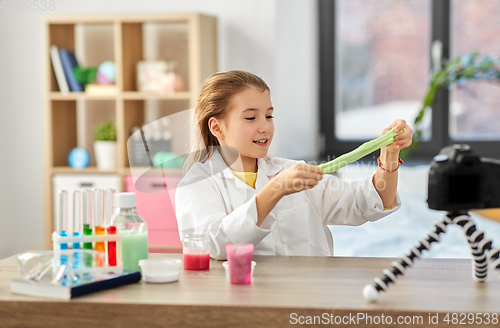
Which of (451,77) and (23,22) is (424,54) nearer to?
(451,77)

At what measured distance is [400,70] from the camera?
3658 mm

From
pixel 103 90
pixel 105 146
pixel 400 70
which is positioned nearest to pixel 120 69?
pixel 103 90

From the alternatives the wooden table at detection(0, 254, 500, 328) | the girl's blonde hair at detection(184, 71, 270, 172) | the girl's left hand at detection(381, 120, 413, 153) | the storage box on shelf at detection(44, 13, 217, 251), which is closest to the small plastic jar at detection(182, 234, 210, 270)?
the wooden table at detection(0, 254, 500, 328)

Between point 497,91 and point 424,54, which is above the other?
point 424,54

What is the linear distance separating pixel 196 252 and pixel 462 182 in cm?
53

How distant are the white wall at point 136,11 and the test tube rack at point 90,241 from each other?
7.08 feet

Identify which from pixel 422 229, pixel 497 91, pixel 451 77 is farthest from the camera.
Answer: pixel 497 91

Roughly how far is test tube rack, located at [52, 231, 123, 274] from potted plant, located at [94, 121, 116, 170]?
2092 mm

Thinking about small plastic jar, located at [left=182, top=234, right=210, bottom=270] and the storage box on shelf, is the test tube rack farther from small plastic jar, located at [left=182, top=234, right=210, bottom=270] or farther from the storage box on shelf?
the storage box on shelf

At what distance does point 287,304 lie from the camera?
0.85m

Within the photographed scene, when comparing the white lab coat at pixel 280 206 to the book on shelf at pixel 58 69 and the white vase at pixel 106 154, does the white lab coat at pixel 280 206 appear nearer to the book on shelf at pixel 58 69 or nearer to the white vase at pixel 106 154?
the white vase at pixel 106 154

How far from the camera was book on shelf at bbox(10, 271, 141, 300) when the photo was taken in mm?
909

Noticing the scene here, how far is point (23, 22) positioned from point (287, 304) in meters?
3.09

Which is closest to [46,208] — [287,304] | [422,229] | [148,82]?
[148,82]
